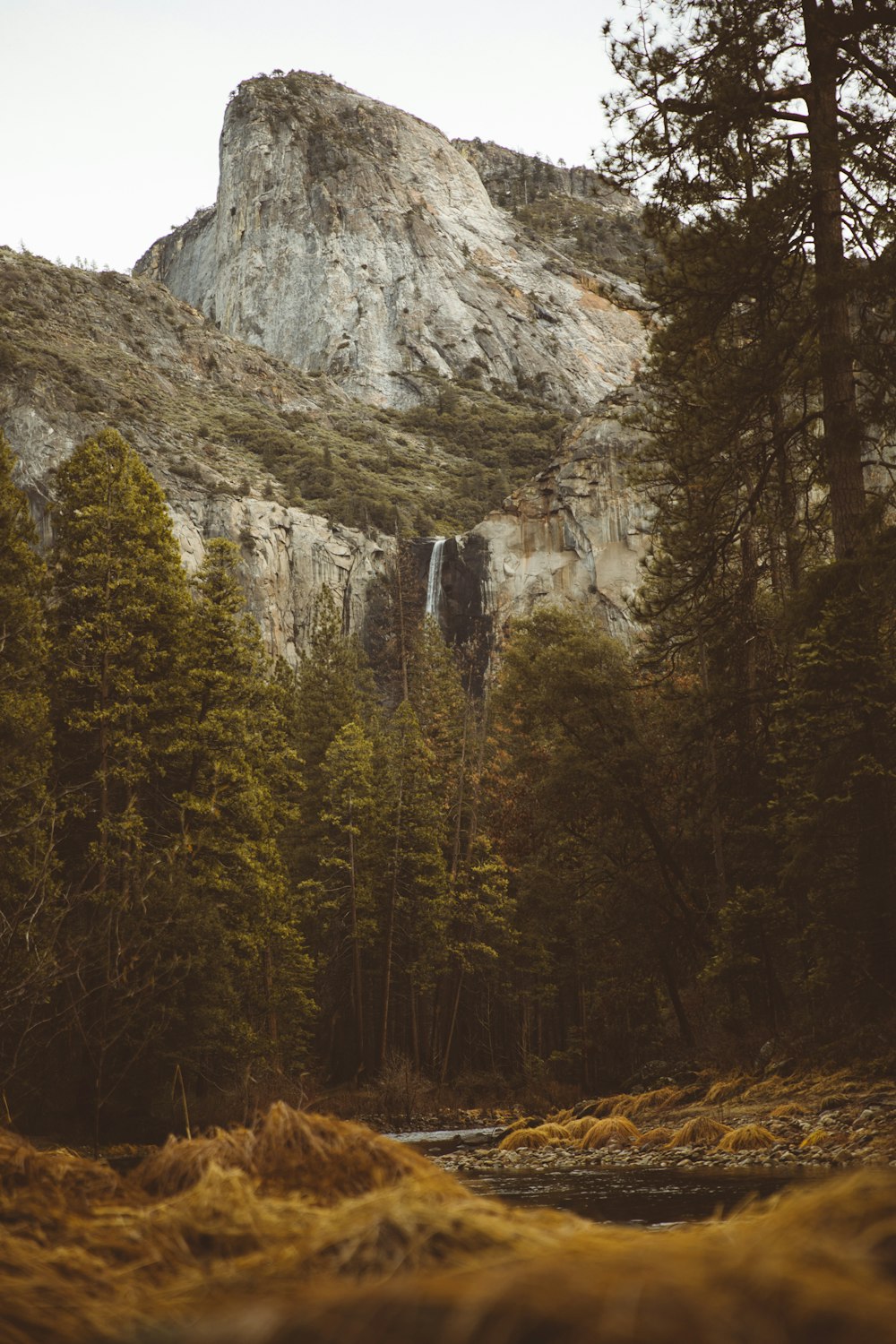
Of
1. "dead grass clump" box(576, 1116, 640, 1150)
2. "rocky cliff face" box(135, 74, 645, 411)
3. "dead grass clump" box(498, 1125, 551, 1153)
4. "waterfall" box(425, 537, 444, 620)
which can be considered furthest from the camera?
"rocky cliff face" box(135, 74, 645, 411)

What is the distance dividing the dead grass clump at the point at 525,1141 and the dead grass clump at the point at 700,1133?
3210 mm

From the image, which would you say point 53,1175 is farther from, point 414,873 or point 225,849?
point 414,873

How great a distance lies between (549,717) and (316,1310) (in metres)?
21.8

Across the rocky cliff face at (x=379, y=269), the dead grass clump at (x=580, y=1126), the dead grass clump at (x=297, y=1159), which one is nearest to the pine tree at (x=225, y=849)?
the dead grass clump at (x=580, y=1126)

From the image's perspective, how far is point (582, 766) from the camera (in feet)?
→ 71.5

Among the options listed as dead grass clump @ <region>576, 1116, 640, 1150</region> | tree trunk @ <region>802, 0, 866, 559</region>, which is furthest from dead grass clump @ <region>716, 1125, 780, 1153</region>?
tree trunk @ <region>802, 0, 866, 559</region>

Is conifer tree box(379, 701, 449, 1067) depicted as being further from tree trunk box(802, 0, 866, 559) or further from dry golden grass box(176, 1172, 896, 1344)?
dry golden grass box(176, 1172, 896, 1344)

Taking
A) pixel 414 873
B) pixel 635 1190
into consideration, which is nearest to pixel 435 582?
pixel 414 873

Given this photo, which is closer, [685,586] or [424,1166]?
[424,1166]

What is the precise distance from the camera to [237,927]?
22672 mm

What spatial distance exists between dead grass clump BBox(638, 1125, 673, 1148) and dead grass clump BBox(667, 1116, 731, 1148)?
26cm

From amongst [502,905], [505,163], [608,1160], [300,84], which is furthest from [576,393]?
[608,1160]

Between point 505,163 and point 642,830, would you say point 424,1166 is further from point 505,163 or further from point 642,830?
point 505,163

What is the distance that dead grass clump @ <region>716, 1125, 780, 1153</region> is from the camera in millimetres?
10484
